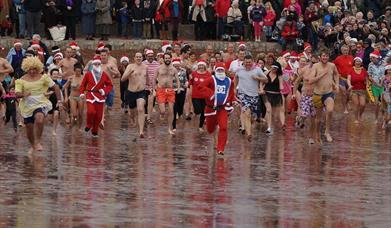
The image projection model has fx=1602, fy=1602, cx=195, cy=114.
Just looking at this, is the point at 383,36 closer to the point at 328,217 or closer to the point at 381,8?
the point at 381,8

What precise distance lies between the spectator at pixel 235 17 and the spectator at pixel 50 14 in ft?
15.9

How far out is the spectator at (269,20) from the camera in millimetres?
44562

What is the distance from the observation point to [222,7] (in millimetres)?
45062

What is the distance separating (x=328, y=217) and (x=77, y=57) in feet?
46.4

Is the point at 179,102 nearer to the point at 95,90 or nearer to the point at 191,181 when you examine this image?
the point at 95,90

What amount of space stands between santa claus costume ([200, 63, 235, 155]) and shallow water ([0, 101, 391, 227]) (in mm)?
426

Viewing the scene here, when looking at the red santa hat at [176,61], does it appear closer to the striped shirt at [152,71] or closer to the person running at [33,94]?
the striped shirt at [152,71]

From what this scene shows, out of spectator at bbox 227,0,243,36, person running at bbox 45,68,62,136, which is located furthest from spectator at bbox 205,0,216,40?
person running at bbox 45,68,62,136

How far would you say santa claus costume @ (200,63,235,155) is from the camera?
2792 centimetres

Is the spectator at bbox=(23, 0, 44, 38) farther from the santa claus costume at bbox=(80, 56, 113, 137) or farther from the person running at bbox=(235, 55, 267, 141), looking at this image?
the santa claus costume at bbox=(80, 56, 113, 137)

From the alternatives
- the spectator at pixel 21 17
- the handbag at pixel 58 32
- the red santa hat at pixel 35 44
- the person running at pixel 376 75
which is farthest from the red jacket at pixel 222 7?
the red santa hat at pixel 35 44

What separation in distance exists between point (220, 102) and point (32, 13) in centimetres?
1694

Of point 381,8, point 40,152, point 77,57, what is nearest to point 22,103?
point 40,152

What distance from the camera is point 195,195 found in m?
22.7
